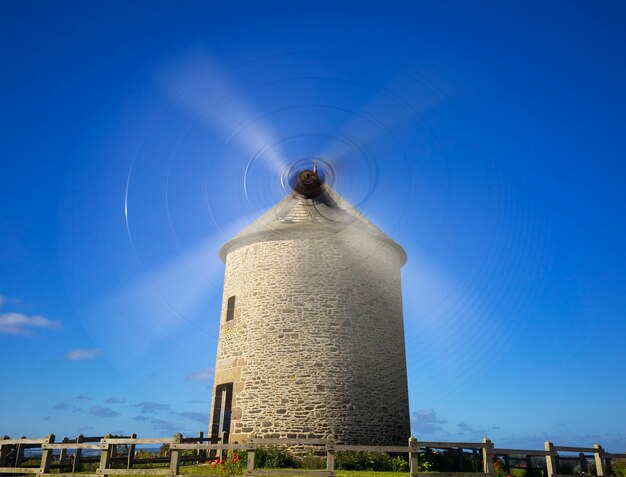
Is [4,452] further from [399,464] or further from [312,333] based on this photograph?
[399,464]

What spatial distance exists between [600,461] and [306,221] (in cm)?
1112

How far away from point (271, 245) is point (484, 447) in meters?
9.99

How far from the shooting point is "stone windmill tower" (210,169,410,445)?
50.0ft

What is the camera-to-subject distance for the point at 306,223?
17.4 meters

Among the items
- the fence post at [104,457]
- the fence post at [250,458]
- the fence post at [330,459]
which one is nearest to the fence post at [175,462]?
the fence post at [250,458]

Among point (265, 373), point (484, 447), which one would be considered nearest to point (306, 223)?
point (265, 373)

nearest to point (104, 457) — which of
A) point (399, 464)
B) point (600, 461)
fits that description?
point (399, 464)

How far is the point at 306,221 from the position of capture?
17.5 m

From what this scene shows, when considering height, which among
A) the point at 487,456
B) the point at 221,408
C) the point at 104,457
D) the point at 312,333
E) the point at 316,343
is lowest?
the point at 104,457

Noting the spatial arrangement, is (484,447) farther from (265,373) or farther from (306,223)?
(306,223)

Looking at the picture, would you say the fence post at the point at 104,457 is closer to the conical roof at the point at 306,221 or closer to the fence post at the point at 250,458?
the fence post at the point at 250,458

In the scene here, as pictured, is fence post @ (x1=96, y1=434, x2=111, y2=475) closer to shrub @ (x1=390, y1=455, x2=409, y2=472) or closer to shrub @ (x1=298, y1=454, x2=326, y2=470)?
shrub @ (x1=298, y1=454, x2=326, y2=470)

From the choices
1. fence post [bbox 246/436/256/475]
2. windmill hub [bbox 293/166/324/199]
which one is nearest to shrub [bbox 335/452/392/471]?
fence post [bbox 246/436/256/475]

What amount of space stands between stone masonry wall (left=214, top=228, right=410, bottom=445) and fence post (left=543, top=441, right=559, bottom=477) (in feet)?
19.0
